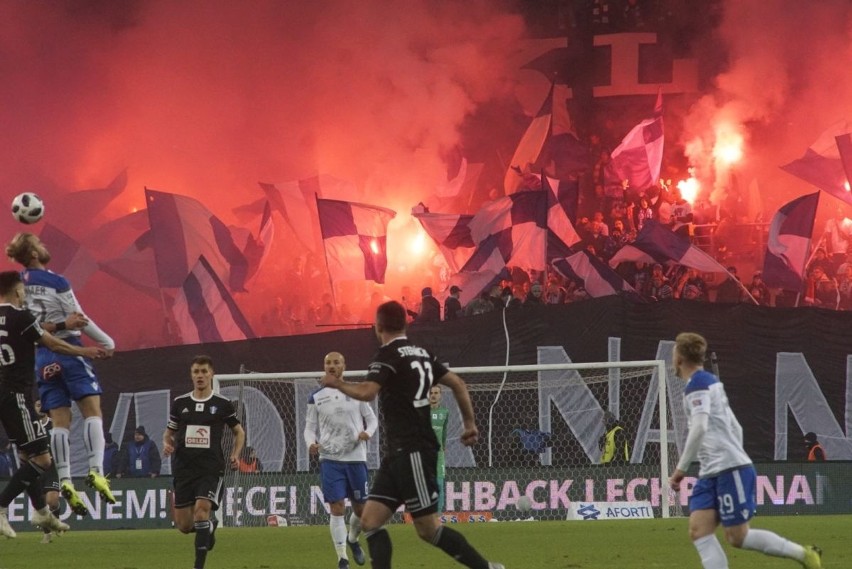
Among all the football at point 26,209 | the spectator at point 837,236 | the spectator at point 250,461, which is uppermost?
the spectator at point 837,236

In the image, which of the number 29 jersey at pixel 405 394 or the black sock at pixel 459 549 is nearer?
the black sock at pixel 459 549

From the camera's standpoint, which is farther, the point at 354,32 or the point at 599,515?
the point at 354,32

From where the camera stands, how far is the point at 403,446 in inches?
327

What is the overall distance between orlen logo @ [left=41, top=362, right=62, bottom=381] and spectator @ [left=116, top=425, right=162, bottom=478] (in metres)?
11.4

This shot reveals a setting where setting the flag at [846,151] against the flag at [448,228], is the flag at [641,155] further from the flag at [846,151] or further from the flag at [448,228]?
the flag at [448,228]

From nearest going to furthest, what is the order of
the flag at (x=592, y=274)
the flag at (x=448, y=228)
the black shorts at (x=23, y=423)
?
1. the black shorts at (x=23, y=423)
2. the flag at (x=592, y=274)
3. the flag at (x=448, y=228)

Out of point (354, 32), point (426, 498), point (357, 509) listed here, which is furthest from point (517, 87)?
point (426, 498)

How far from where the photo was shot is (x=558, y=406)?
22.4m

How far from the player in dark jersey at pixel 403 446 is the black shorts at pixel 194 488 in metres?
3.72

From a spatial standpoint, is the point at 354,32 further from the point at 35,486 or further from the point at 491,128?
the point at 35,486

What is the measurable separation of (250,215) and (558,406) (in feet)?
56.5

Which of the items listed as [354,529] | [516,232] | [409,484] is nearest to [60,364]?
[354,529]

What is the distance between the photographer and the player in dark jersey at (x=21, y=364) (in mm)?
10484

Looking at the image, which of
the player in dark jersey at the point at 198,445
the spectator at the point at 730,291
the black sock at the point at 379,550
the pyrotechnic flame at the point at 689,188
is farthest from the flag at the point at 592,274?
the black sock at the point at 379,550
